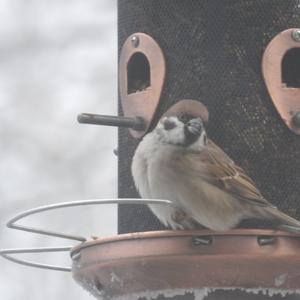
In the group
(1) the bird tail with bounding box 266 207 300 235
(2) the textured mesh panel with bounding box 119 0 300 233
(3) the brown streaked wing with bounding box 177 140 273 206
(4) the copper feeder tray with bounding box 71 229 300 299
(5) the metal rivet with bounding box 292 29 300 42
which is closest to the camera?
(4) the copper feeder tray with bounding box 71 229 300 299

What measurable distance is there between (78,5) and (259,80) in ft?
21.6

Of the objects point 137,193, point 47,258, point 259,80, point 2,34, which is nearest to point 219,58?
point 259,80

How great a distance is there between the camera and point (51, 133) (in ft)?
42.9

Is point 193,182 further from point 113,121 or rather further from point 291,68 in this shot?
point 291,68

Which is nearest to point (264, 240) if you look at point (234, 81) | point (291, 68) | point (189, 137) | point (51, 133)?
point (189, 137)

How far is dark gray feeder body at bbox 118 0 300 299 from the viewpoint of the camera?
25.4 ft

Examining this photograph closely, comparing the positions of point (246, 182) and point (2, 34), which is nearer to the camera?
point (246, 182)

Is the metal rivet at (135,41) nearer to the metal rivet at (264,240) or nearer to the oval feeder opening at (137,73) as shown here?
the oval feeder opening at (137,73)

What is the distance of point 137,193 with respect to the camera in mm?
7992

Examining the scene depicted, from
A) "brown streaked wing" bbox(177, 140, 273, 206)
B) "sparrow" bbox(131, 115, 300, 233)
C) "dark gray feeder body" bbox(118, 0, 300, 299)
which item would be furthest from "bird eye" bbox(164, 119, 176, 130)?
"dark gray feeder body" bbox(118, 0, 300, 299)

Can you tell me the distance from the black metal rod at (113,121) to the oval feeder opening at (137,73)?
0.20 metres

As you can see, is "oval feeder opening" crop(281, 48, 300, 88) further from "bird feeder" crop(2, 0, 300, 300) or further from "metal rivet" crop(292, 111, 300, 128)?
"metal rivet" crop(292, 111, 300, 128)

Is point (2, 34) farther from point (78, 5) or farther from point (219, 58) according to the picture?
point (219, 58)

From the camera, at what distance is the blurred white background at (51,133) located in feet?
40.3
